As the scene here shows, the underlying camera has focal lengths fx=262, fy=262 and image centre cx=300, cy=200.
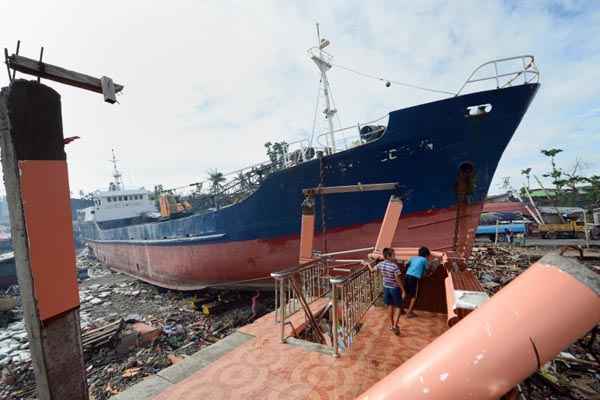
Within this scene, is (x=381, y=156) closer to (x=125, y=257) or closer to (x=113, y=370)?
(x=113, y=370)

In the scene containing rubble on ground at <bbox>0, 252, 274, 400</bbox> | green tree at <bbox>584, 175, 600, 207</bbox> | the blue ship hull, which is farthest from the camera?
green tree at <bbox>584, 175, 600, 207</bbox>

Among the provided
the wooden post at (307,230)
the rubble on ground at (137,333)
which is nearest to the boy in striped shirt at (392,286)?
the wooden post at (307,230)

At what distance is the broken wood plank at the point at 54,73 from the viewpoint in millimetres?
2285

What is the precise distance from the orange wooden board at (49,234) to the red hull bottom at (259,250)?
6551 millimetres

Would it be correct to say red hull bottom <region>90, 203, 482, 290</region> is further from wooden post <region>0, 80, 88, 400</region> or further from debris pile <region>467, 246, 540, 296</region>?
wooden post <region>0, 80, 88, 400</region>

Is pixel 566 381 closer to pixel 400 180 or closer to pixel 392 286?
pixel 392 286

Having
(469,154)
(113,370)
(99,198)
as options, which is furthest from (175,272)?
(99,198)

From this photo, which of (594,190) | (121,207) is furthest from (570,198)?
(121,207)

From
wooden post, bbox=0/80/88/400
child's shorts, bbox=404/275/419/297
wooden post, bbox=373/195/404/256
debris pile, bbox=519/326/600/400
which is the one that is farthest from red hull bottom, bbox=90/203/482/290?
wooden post, bbox=0/80/88/400

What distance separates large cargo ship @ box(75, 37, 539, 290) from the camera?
6.94m

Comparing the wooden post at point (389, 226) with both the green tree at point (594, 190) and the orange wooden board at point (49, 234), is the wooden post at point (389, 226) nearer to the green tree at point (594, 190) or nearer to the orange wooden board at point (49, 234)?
the orange wooden board at point (49, 234)

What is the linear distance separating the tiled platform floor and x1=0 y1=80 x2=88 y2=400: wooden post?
1265mm

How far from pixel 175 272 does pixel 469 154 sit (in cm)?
1215

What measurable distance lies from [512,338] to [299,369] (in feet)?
8.88
